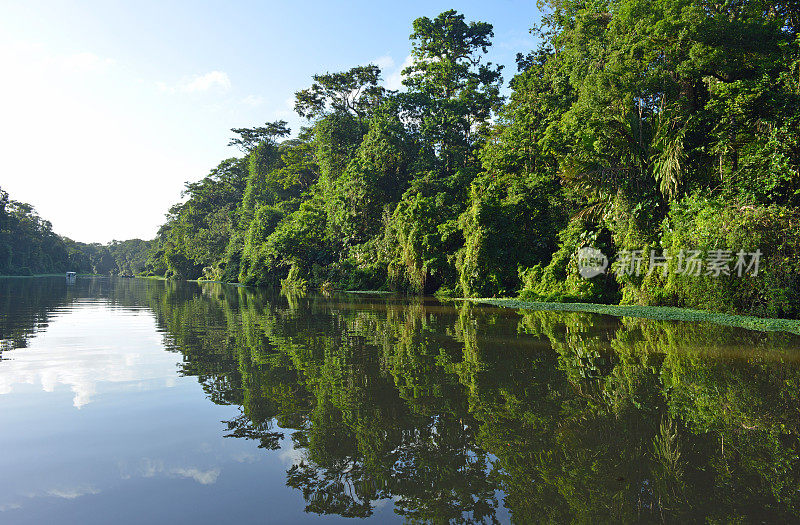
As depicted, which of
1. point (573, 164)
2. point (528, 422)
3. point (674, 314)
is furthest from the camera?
point (573, 164)

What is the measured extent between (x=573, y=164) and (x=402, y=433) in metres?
17.2

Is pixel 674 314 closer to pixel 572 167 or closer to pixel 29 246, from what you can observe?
pixel 572 167

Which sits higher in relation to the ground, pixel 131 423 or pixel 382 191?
pixel 382 191

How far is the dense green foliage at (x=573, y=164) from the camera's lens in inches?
549

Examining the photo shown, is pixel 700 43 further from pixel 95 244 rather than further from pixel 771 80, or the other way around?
pixel 95 244

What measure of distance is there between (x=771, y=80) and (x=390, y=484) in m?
17.5

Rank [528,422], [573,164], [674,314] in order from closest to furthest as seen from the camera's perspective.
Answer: [528,422] → [674,314] → [573,164]

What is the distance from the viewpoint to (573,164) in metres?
19.1

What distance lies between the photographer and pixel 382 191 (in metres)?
33.4

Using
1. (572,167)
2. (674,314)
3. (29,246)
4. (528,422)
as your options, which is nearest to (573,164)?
(572,167)

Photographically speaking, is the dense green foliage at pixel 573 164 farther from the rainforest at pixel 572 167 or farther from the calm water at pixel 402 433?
the calm water at pixel 402 433

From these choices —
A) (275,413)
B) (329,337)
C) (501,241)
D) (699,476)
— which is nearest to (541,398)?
(699,476)

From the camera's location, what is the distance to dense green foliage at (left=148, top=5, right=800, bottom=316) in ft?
45.7

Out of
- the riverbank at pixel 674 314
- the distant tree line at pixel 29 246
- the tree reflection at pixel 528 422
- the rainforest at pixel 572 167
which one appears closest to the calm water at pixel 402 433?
the tree reflection at pixel 528 422
